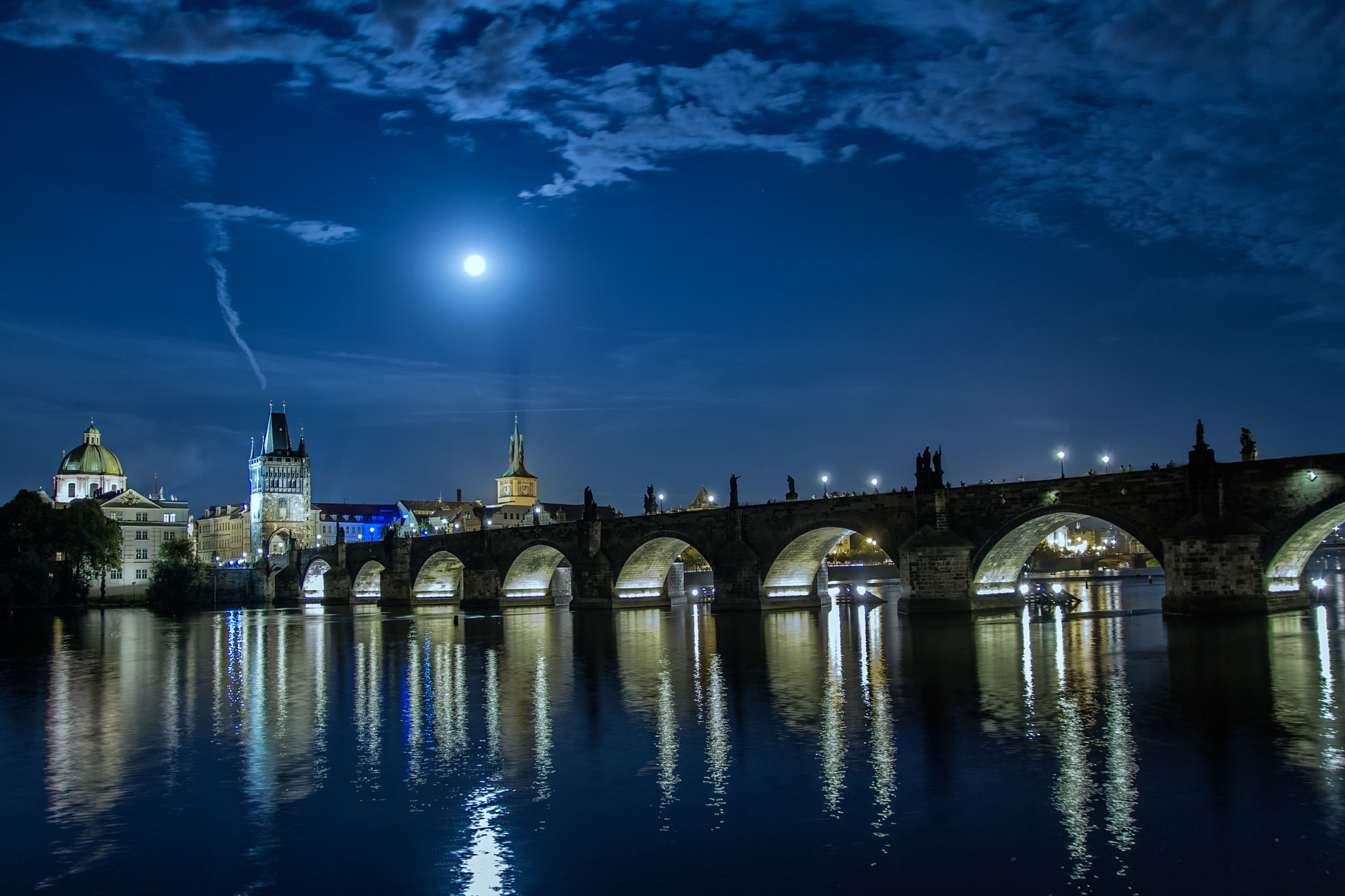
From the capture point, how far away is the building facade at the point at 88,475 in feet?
468

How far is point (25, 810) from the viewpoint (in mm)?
14125

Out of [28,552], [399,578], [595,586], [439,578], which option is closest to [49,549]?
[28,552]

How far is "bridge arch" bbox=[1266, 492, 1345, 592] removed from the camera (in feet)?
111

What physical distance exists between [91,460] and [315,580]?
51104 millimetres

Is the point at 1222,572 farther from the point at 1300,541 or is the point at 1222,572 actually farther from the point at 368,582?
the point at 368,582

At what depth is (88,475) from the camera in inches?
5655

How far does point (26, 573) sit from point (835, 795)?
9417cm

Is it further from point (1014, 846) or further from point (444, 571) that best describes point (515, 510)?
point (1014, 846)

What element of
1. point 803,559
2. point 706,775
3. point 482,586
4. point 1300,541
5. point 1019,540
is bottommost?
point 482,586

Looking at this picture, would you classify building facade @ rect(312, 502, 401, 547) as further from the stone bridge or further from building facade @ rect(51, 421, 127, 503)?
the stone bridge

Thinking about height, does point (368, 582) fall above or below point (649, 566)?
below

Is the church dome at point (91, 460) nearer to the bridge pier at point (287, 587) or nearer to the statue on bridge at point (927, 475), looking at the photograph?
the bridge pier at point (287, 587)

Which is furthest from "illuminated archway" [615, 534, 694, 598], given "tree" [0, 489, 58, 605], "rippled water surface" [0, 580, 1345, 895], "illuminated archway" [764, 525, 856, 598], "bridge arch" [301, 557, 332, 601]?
"tree" [0, 489, 58, 605]

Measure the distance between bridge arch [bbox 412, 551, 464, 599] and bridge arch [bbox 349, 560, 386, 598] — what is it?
27.4ft
